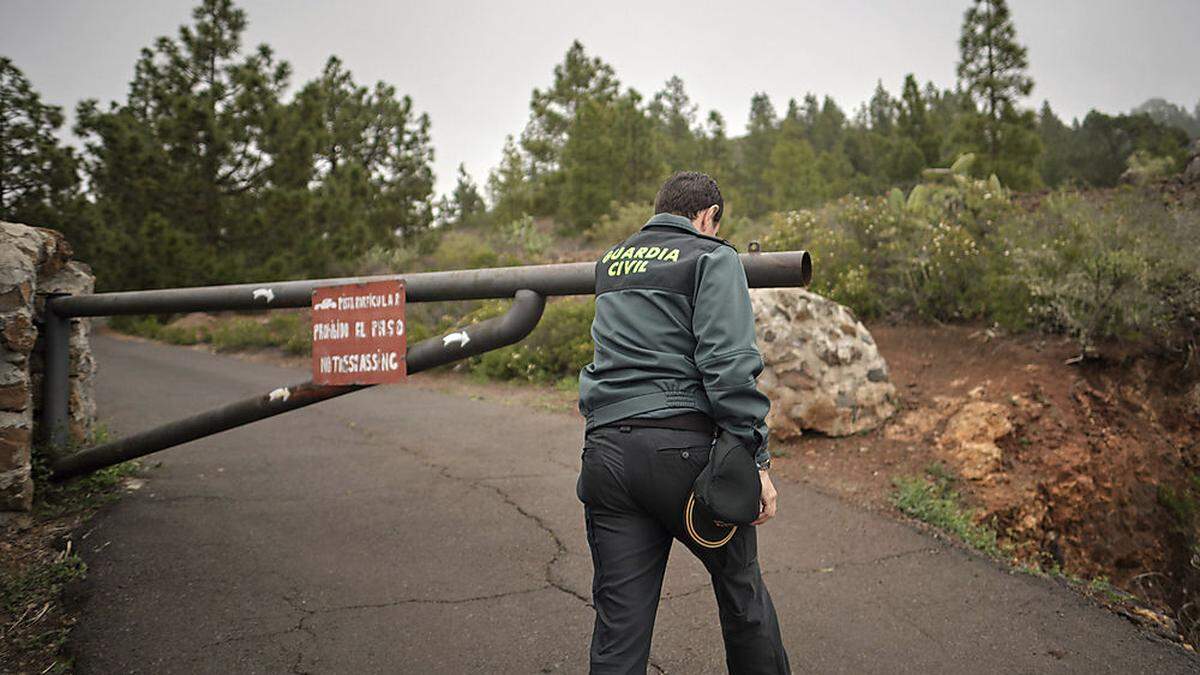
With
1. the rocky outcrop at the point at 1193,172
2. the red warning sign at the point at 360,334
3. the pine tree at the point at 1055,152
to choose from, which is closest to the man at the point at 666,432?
the red warning sign at the point at 360,334

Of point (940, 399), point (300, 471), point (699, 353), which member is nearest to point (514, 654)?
point (699, 353)

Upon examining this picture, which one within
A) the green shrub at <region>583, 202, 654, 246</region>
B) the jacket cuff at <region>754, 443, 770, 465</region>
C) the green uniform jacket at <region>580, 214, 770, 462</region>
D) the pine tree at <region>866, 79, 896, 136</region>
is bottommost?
the jacket cuff at <region>754, 443, 770, 465</region>

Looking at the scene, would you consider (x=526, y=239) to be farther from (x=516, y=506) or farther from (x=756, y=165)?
(x=756, y=165)

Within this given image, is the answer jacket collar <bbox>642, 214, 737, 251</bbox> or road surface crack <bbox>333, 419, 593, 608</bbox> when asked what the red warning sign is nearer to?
road surface crack <bbox>333, 419, 593, 608</bbox>

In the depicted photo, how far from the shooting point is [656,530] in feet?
7.79

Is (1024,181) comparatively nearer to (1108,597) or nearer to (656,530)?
(1108,597)

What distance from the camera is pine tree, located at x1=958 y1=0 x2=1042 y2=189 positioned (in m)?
22.5

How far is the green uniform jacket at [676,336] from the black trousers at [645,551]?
12 centimetres

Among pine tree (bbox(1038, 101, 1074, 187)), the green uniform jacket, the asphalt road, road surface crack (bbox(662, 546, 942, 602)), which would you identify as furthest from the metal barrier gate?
pine tree (bbox(1038, 101, 1074, 187))

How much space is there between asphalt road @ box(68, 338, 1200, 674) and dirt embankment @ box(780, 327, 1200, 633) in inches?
45.0

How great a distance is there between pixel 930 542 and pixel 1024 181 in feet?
71.1

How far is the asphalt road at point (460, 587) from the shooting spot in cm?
324

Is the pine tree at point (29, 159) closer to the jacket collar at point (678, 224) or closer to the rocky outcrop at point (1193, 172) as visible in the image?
the jacket collar at point (678, 224)

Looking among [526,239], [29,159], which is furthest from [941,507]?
[526,239]
